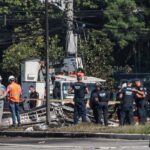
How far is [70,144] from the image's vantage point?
71.6 ft

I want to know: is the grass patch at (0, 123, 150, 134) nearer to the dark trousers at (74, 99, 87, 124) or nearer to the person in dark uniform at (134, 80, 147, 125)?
the dark trousers at (74, 99, 87, 124)

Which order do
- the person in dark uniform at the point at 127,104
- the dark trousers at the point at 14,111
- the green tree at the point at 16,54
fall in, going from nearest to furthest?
the dark trousers at the point at 14,111
the person in dark uniform at the point at 127,104
the green tree at the point at 16,54

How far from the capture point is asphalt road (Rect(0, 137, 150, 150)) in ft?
66.5

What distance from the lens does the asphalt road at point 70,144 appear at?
20.3 metres

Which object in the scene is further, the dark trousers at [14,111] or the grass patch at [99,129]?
the dark trousers at [14,111]

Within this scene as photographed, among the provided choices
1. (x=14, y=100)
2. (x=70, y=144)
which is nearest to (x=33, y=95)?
(x=14, y=100)

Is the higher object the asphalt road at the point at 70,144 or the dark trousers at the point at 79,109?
the dark trousers at the point at 79,109

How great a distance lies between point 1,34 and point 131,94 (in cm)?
2954

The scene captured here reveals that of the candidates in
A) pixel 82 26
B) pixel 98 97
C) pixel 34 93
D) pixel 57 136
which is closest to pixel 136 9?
pixel 82 26

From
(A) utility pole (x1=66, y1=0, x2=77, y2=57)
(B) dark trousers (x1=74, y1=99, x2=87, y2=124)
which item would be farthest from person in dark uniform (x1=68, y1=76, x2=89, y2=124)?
(A) utility pole (x1=66, y1=0, x2=77, y2=57)

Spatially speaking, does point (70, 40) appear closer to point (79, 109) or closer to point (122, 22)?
point (122, 22)

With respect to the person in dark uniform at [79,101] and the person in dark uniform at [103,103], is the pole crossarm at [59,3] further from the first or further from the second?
the person in dark uniform at [79,101]

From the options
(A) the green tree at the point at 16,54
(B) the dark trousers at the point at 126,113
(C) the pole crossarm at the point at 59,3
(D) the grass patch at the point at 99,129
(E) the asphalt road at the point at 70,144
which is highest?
(C) the pole crossarm at the point at 59,3

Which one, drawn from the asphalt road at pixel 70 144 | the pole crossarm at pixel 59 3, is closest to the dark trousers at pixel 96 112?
the asphalt road at pixel 70 144
